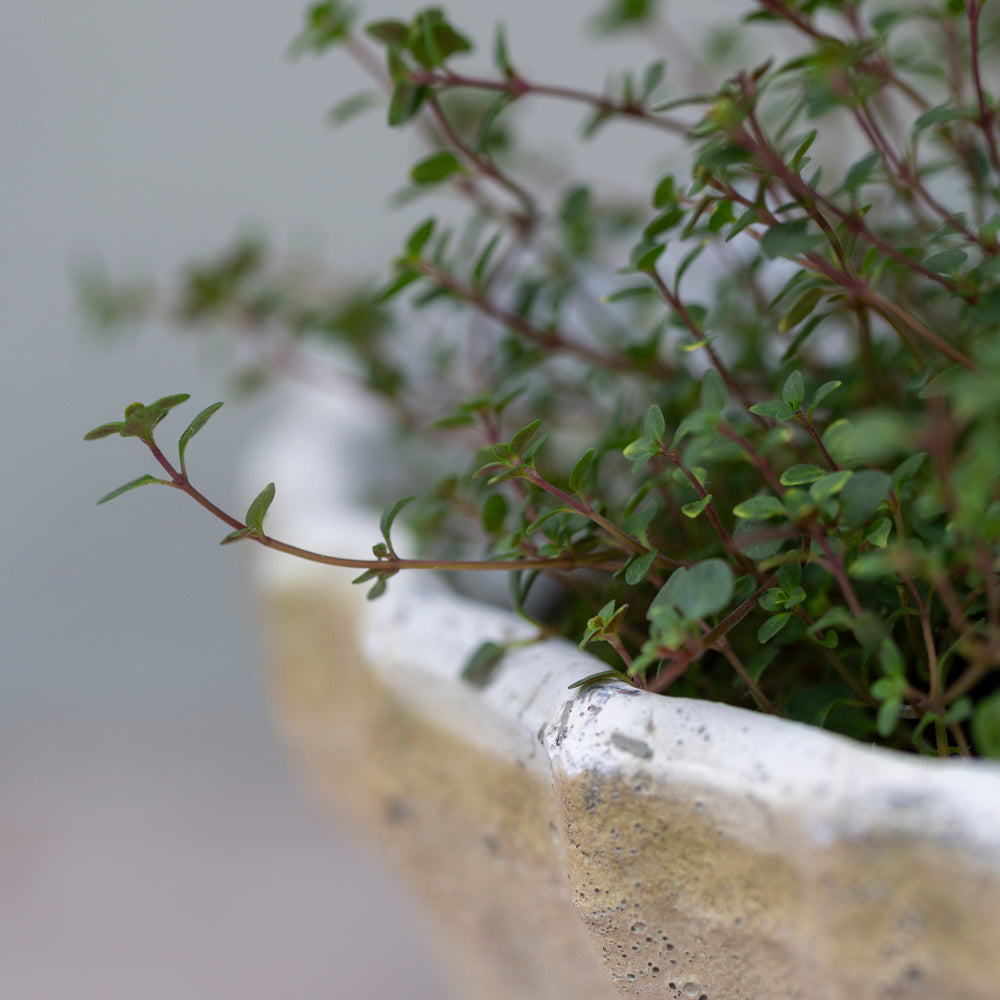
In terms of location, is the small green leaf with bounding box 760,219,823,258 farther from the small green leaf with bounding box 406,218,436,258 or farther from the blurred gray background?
the blurred gray background

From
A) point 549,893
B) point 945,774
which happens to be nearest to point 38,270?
point 549,893

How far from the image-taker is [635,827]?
0.29 metres

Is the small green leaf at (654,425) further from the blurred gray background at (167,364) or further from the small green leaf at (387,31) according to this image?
the blurred gray background at (167,364)

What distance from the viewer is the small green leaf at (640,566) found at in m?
0.31

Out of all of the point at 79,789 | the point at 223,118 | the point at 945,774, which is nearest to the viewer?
the point at 945,774

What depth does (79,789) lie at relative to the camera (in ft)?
4.66

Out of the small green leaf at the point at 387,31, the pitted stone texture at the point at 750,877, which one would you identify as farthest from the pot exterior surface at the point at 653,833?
the small green leaf at the point at 387,31

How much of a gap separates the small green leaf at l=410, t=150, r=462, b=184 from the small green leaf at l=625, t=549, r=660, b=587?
0.64 feet

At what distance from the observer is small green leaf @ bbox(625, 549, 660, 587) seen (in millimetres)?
314

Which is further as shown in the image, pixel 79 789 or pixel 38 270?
pixel 38 270

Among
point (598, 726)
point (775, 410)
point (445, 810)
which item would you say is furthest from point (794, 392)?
point (445, 810)

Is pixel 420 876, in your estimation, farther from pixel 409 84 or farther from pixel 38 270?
pixel 38 270

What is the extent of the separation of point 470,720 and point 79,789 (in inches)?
47.7

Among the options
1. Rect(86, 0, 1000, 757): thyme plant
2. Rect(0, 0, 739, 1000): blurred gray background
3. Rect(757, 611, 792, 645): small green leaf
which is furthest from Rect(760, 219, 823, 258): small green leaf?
Rect(0, 0, 739, 1000): blurred gray background
